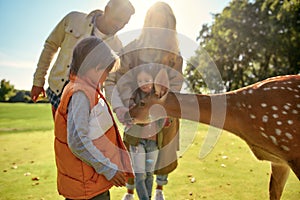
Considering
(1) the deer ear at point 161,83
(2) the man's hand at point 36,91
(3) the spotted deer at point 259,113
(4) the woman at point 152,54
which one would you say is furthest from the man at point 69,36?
(3) the spotted deer at point 259,113

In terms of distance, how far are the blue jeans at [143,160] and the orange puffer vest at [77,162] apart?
1.06 meters

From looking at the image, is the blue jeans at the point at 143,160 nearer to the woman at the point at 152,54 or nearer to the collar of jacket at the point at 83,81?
the woman at the point at 152,54

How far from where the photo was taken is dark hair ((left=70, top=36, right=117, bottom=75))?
7.59 ft

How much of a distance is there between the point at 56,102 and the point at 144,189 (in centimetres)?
130

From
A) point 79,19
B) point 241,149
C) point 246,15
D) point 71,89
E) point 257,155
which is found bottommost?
point 241,149

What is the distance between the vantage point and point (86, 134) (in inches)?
87.9

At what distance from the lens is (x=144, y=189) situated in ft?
11.6

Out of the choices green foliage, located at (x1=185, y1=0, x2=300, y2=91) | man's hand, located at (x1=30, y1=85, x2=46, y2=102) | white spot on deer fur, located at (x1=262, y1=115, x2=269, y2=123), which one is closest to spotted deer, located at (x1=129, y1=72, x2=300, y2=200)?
white spot on deer fur, located at (x1=262, y1=115, x2=269, y2=123)

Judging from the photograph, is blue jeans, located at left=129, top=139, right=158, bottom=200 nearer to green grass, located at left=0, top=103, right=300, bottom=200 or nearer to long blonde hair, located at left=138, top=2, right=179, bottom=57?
green grass, located at left=0, top=103, right=300, bottom=200

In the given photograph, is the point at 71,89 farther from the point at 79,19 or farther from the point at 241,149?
the point at 241,149

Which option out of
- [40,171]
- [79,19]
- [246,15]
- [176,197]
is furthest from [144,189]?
[246,15]

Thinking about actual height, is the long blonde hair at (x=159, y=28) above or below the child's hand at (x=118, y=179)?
above

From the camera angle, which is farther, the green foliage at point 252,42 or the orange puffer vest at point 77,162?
the green foliage at point 252,42

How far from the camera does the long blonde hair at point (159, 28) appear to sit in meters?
3.29
